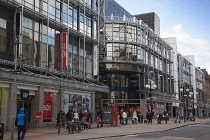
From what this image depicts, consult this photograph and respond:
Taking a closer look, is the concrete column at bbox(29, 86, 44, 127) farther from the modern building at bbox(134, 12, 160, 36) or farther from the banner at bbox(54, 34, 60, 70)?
the modern building at bbox(134, 12, 160, 36)

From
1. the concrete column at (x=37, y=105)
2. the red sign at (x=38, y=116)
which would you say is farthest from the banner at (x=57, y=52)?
the red sign at (x=38, y=116)

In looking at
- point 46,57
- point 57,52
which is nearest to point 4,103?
A: point 46,57

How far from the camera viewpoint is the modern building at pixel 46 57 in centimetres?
2279

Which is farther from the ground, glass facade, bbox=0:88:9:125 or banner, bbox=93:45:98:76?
banner, bbox=93:45:98:76

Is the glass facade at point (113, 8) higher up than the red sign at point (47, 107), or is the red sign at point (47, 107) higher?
the glass facade at point (113, 8)

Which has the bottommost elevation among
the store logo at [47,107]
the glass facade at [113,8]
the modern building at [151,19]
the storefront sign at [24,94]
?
the store logo at [47,107]

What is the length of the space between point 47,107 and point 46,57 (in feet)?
16.6

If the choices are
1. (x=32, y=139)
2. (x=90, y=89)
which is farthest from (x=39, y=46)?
(x=32, y=139)

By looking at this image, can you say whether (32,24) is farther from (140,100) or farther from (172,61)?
(172,61)

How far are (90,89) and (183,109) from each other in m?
55.3

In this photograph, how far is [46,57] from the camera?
91.5 feet

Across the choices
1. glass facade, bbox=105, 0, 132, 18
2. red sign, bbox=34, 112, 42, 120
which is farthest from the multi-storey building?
red sign, bbox=34, 112, 42, 120

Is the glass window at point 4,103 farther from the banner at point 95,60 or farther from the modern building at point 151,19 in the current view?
the modern building at point 151,19

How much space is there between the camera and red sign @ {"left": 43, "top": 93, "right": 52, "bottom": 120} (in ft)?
87.9
